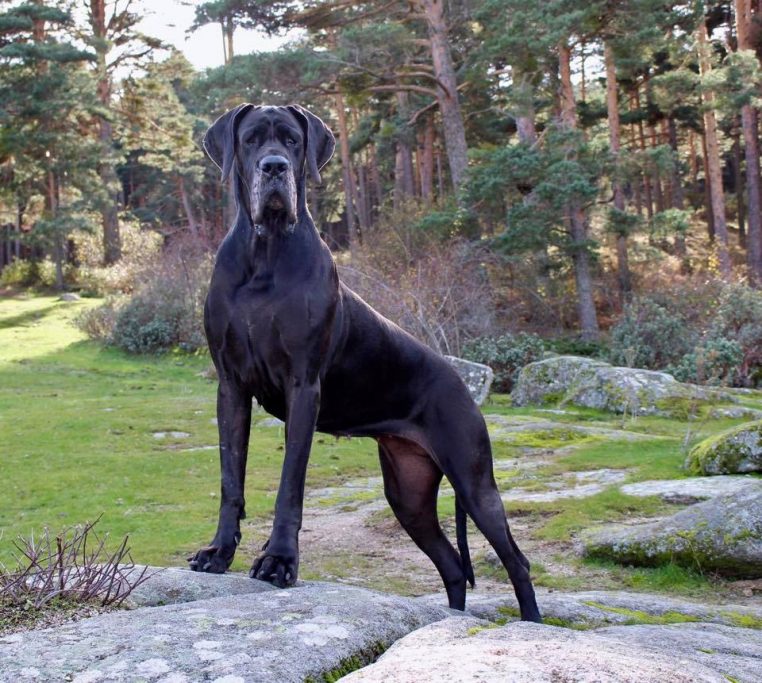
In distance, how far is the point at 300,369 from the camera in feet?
13.9

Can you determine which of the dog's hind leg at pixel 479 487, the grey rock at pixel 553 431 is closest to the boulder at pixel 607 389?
the grey rock at pixel 553 431

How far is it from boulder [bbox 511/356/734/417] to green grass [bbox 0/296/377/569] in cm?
405

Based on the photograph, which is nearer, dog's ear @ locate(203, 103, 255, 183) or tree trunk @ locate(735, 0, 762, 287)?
dog's ear @ locate(203, 103, 255, 183)

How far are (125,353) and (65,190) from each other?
52.7 ft

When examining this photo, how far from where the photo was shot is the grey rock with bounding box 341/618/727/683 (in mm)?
2539

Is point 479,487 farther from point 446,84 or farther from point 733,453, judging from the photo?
point 446,84

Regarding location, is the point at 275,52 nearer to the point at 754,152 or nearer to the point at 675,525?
the point at 754,152

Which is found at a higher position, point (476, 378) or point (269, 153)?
point (269, 153)

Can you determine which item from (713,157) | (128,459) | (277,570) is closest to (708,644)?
(277,570)

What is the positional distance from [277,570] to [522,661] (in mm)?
1561

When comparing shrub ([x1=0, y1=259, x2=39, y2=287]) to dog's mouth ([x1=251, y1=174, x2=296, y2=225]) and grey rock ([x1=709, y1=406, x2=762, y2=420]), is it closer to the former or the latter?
grey rock ([x1=709, y1=406, x2=762, y2=420])

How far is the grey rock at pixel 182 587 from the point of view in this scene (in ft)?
12.1

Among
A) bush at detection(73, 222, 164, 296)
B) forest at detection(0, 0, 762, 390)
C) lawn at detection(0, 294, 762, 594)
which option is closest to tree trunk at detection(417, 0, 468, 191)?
forest at detection(0, 0, 762, 390)

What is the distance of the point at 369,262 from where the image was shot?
73.5ft
